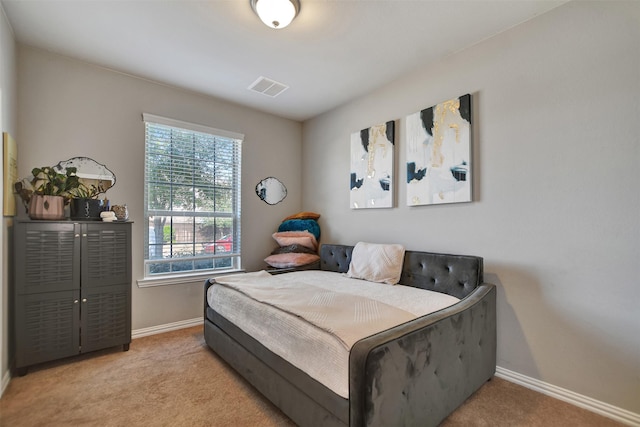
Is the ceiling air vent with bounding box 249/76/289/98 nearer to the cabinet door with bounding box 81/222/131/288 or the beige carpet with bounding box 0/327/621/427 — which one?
the cabinet door with bounding box 81/222/131/288

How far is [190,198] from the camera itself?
10.8 ft

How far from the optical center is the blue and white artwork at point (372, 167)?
2990 mm

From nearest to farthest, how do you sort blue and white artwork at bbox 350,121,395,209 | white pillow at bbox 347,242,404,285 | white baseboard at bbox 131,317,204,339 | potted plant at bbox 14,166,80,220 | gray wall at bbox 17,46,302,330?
potted plant at bbox 14,166,80,220 < gray wall at bbox 17,46,302,330 < white pillow at bbox 347,242,404,285 < white baseboard at bbox 131,317,204,339 < blue and white artwork at bbox 350,121,395,209

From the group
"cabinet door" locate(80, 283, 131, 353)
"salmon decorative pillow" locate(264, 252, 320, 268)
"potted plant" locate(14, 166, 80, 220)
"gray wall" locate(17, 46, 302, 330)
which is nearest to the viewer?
"potted plant" locate(14, 166, 80, 220)

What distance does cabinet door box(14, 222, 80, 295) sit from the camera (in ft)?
7.00

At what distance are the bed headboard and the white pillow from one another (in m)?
0.08

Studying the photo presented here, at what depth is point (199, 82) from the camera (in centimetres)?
305

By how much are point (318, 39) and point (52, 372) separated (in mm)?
3353

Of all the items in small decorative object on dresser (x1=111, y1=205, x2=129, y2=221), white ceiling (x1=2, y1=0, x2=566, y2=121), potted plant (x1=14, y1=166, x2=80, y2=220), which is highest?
white ceiling (x1=2, y1=0, x2=566, y2=121)

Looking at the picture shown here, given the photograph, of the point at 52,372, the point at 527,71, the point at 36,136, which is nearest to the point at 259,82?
the point at 36,136

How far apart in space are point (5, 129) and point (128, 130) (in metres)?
0.95

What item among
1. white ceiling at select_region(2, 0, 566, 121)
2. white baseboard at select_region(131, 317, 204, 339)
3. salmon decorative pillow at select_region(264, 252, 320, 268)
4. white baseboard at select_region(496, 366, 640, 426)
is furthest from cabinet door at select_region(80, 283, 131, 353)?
white baseboard at select_region(496, 366, 640, 426)

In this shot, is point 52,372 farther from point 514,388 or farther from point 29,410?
point 514,388

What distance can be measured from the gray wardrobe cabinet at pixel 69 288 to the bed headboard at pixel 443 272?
257 centimetres
